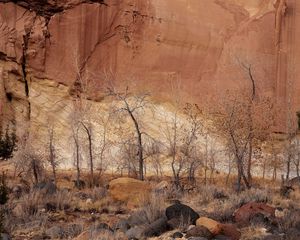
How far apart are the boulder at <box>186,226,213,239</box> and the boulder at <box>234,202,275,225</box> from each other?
1688 mm

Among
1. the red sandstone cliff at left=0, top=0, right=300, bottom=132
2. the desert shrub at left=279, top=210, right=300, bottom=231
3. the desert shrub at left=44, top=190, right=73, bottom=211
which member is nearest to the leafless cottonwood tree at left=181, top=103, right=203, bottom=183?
the red sandstone cliff at left=0, top=0, right=300, bottom=132

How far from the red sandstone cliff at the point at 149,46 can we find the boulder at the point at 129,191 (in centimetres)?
1511

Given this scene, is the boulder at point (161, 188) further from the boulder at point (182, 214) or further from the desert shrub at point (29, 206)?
the boulder at point (182, 214)

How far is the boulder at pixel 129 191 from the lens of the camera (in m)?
15.2

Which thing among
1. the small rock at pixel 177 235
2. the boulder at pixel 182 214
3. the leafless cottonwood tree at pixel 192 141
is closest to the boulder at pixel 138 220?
the boulder at pixel 182 214

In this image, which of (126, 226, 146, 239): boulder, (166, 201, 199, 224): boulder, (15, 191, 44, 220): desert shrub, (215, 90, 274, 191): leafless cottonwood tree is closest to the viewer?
(126, 226, 146, 239): boulder

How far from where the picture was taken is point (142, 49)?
3162 centimetres

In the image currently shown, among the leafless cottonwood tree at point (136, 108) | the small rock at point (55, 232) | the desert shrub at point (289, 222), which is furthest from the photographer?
the leafless cottonwood tree at point (136, 108)

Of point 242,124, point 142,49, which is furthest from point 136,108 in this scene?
point 142,49

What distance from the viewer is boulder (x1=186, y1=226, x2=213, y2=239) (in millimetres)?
9484

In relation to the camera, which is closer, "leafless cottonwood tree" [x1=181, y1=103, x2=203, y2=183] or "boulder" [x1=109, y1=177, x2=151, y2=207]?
"boulder" [x1=109, y1=177, x2=151, y2=207]

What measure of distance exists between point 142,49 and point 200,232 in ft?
75.5

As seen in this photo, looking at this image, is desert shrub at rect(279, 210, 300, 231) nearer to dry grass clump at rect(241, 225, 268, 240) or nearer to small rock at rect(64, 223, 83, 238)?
dry grass clump at rect(241, 225, 268, 240)

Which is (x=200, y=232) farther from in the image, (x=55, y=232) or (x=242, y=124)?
(x=242, y=124)
